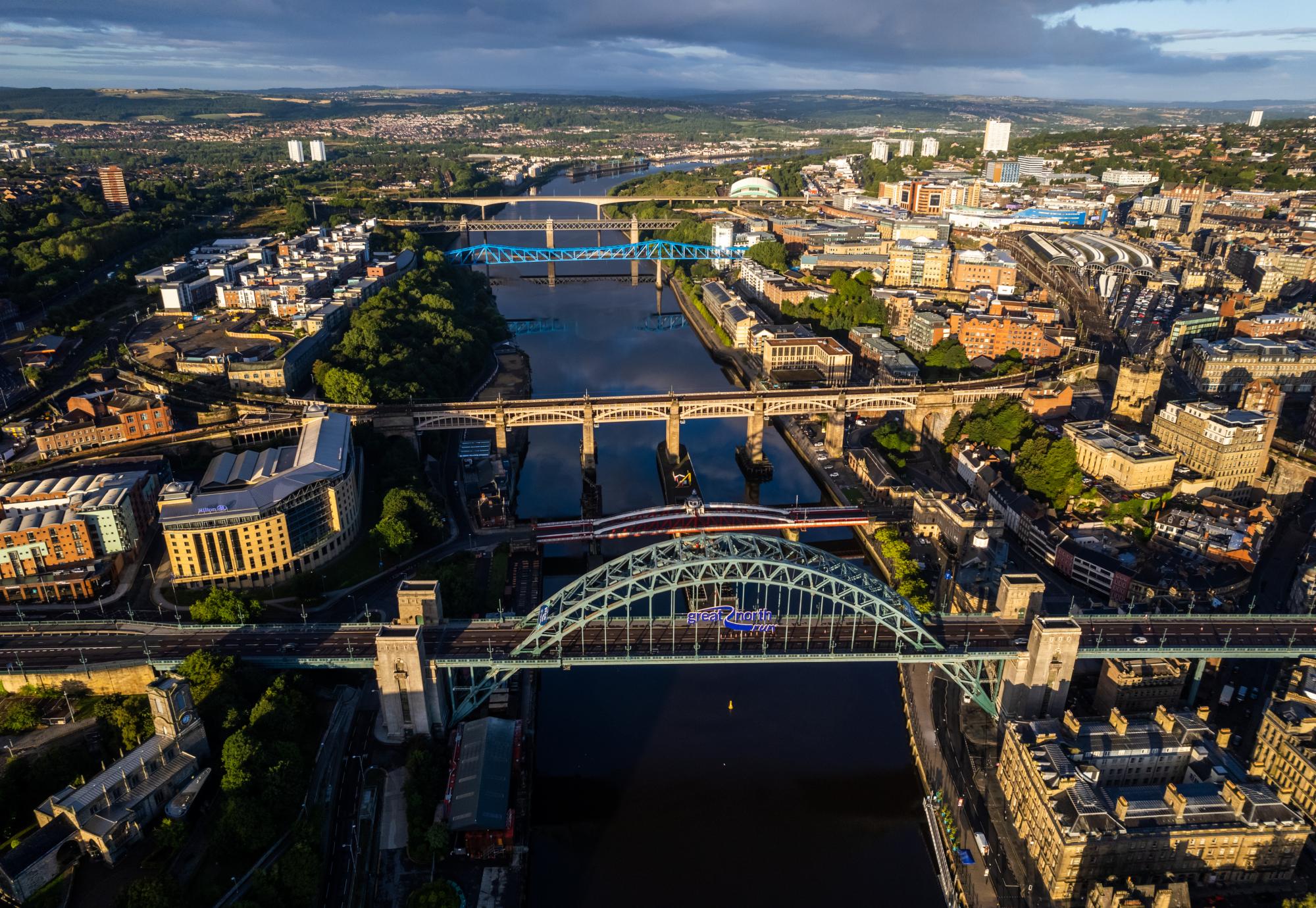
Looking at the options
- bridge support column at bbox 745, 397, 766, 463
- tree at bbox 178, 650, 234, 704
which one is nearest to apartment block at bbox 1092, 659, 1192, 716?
bridge support column at bbox 745, 397, 766, 463

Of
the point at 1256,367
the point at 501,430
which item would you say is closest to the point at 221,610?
the point at 501,430

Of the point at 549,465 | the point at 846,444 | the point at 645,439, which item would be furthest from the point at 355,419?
the point at 846,444

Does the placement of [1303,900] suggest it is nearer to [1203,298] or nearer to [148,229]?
[1203,298]

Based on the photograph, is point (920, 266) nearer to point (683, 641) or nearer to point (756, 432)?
point (756, 432)

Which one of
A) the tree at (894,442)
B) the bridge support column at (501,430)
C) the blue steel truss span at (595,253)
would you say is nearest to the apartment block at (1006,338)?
the tree at (894,442)

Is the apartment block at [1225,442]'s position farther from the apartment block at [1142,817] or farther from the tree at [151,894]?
the tree at [151,894]
